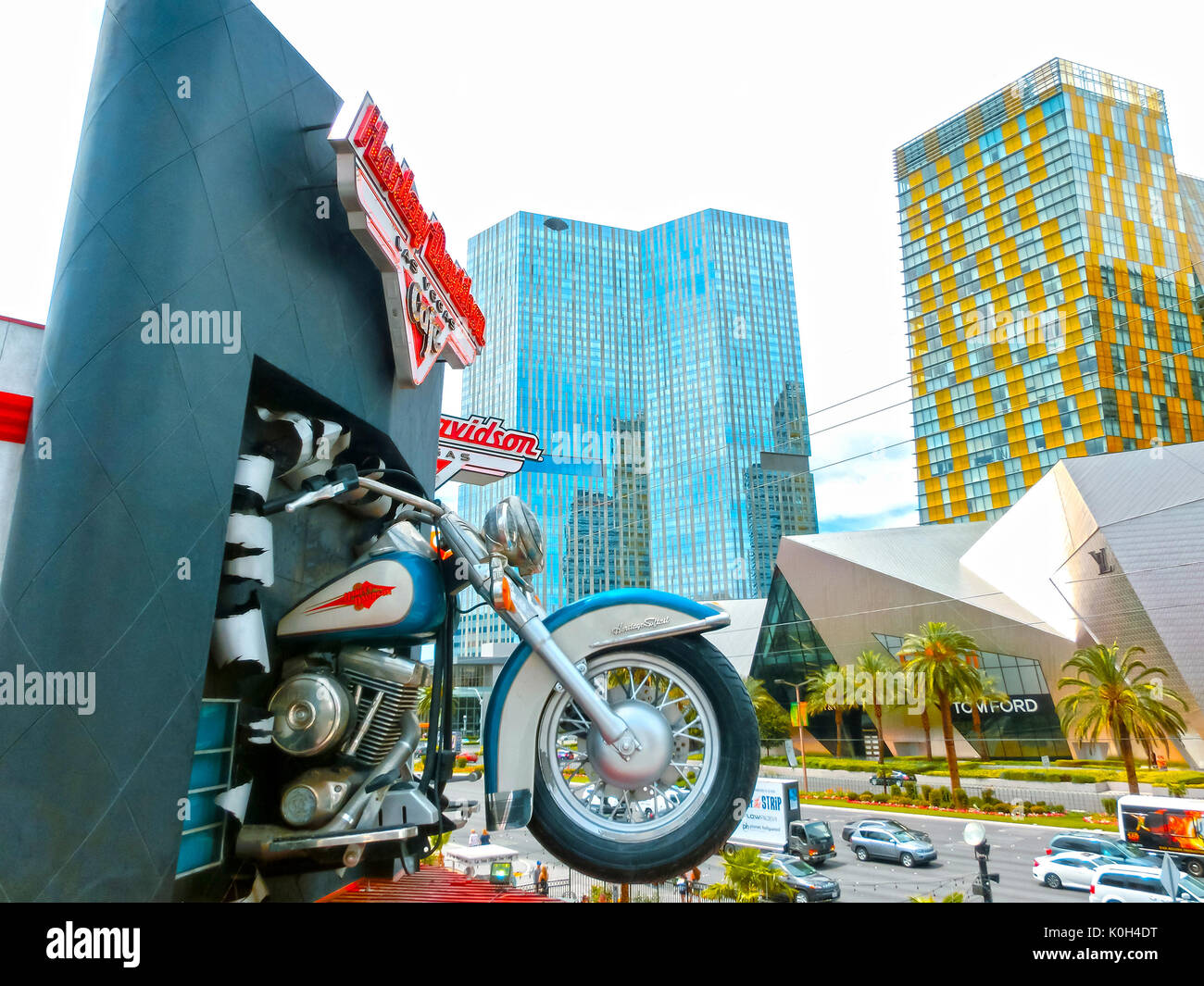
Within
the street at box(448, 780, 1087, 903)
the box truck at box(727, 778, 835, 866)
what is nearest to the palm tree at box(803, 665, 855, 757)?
the street at box(448, 780, 1087, 903)

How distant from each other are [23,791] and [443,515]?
8.57 feet

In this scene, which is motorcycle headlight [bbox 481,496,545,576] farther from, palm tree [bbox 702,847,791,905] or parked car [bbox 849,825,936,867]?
parked car [bbox 849,825,936,867]

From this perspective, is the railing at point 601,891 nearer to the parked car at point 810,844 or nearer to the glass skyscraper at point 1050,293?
the parked car at point 810,844

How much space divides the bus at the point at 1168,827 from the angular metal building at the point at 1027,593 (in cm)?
908

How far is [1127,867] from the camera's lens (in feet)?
51.5

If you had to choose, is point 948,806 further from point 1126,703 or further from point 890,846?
point 890,846

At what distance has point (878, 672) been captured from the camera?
32625 mm

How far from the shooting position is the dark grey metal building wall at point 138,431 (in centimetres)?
350

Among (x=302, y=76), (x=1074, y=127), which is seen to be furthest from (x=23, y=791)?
(x=1074, y=127)

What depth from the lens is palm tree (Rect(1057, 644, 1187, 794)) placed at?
77.9 ft

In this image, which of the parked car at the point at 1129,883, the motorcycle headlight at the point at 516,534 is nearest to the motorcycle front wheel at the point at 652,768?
the motorcycle headlight at the point at 516,534

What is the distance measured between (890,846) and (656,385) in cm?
3703

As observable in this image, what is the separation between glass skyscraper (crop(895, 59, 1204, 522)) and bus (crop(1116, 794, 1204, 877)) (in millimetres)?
52455

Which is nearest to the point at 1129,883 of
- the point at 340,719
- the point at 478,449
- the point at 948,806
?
the point at 948,806
